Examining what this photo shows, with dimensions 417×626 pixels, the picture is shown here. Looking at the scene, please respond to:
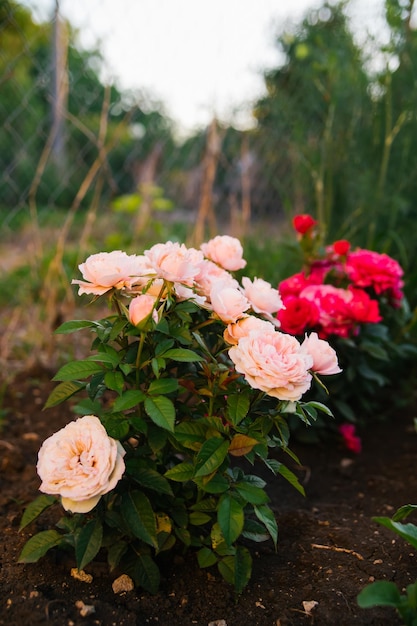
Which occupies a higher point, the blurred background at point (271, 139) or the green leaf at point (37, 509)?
the blurred background at point (271, 139)

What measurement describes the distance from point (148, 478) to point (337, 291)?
3.05 ft

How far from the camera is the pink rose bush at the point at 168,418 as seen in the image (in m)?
1.05

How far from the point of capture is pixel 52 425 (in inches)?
78.0

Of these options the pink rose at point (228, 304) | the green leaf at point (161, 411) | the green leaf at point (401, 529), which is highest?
the pink rose at point (228, 304)

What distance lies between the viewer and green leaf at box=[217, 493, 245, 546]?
42.1 inches

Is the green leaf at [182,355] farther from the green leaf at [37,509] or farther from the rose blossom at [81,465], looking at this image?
the green leaf at [37,509]

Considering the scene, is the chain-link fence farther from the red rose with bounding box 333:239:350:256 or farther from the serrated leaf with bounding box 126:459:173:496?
the serrated leaf with bounding box 126:459:173:496

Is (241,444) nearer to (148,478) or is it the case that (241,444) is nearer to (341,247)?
(148,478)

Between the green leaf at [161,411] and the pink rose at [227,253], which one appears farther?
the pink rose at [227,253]

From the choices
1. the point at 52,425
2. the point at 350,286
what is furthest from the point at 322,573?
the point at 52,425

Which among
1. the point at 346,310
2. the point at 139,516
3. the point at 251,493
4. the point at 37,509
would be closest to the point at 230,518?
the point at 251,493

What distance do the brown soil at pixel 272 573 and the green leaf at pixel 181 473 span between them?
254 millimetres

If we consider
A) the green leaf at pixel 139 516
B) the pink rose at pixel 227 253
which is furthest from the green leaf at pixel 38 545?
the pink rose at pixel 227 253

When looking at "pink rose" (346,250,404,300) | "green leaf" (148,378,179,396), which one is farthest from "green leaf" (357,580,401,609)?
"pink rose" (346,250,404,300)
